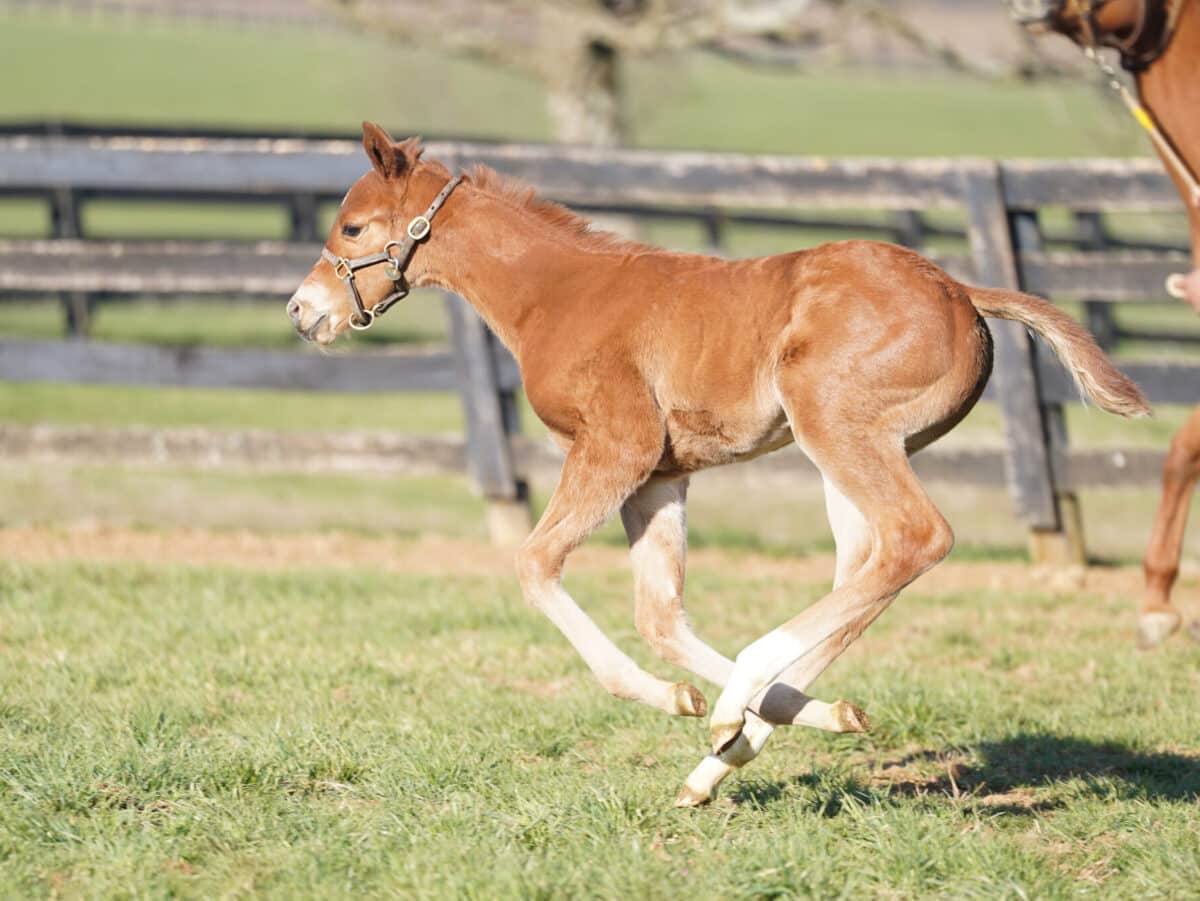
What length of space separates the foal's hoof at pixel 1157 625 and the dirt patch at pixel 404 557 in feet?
4.88

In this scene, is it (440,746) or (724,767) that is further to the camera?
(440,746)

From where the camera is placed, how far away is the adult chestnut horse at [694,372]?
387 centimetres

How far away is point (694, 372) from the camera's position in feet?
13.6

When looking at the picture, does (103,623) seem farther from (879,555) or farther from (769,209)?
(769,209)

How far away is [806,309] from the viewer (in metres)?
3.99

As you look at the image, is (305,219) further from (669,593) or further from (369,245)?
(669,593)

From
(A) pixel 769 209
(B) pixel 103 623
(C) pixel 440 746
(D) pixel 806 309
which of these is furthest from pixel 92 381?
(A) pixel 769 209

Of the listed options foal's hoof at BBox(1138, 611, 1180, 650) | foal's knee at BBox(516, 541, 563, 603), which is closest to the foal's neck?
foal's knee at BBox(516, 541, 563, 603)

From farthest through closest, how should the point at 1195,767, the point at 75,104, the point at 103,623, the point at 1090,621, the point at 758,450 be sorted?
the point at 75,104 < the point at 1090,621 < the point at 103,623 < the point at 1195,767 < the point at 758,450

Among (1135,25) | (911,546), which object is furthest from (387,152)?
(1135,25)

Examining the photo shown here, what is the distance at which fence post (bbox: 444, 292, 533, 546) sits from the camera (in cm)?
831

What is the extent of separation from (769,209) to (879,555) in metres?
17.3

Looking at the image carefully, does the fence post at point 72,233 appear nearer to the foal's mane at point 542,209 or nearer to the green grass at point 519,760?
the green grass at point 519,760

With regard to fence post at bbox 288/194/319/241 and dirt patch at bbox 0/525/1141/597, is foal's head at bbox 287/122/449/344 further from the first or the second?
fence post at bbox 288/194/319/241
